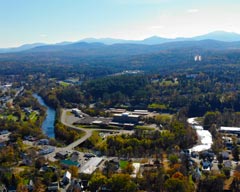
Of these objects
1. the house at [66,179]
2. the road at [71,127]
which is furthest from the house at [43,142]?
the house at [66,179]

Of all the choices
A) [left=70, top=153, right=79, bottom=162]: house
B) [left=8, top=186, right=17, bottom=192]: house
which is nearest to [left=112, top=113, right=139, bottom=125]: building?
[left=70, top=153, right=79, bottom=162]: house

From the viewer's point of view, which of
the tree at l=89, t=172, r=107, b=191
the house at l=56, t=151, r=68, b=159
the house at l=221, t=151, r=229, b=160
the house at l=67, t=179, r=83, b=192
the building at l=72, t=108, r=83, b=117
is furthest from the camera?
the building at l=72, t=108, r=83, b=117

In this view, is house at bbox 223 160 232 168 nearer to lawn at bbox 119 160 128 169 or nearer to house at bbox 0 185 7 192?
lawn at bbox 119 160 128 169

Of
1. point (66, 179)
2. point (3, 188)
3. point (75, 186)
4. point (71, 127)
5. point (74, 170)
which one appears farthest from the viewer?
point (71, 127)

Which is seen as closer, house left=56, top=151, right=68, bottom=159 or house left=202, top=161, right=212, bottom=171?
house left=202, top=161, right=212, bottom=171

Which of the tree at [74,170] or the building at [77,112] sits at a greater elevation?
the tree at [74,170]

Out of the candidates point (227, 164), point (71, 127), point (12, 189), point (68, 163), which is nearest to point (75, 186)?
point (12, 189)

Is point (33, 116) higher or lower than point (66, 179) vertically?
lower

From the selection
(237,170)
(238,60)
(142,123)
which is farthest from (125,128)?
(238,60)

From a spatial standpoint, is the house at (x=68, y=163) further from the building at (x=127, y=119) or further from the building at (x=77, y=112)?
the building at (x=77, y=112)

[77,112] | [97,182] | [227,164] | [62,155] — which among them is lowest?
[77,112]

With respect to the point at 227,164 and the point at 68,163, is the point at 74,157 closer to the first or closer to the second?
the point at 68,163
